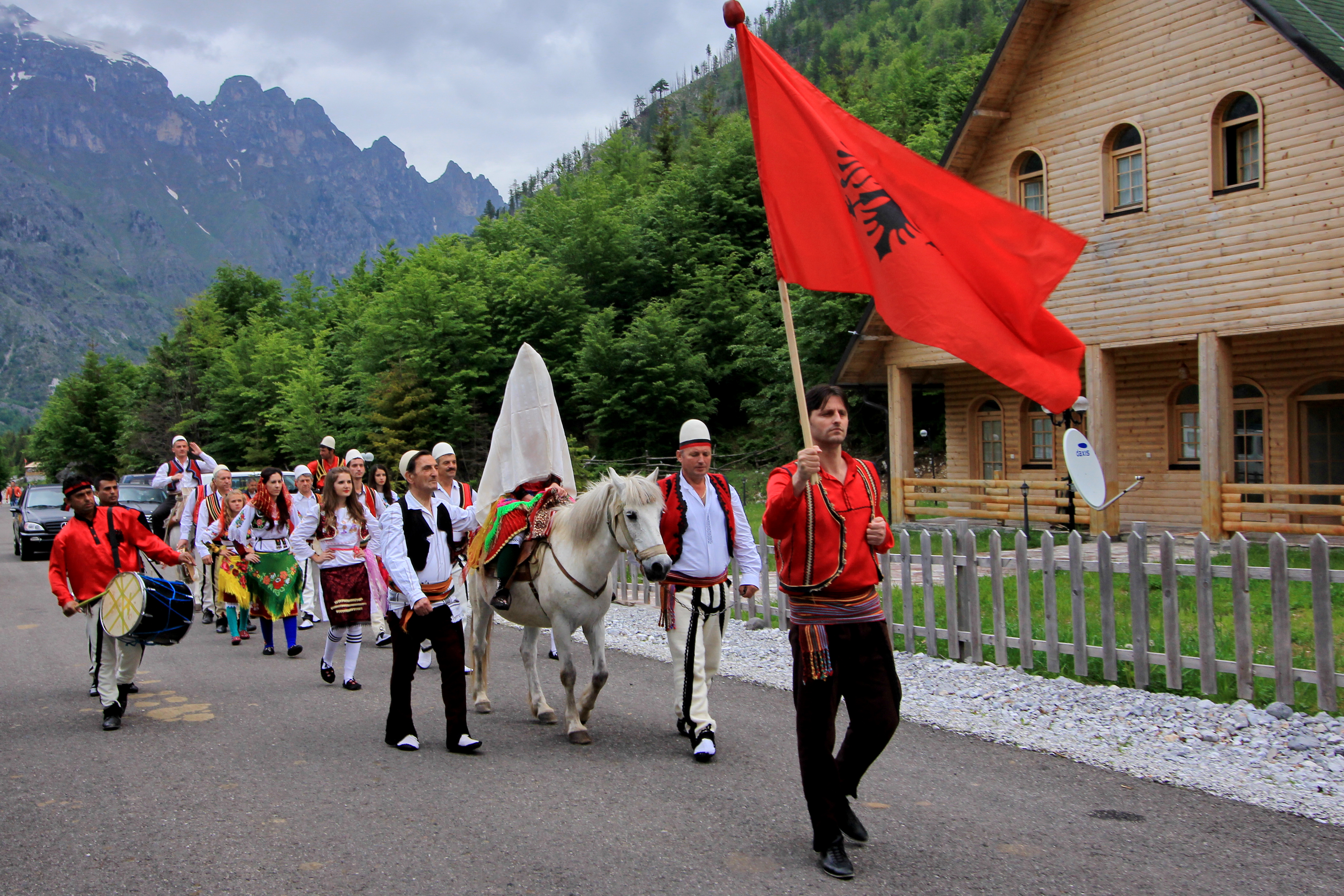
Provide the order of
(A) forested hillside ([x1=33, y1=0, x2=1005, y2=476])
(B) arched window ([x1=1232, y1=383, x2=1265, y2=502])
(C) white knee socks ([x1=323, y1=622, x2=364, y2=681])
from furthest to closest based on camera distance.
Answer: (A) forested hillside ([x1=33, y1=0, x2=1005, y2=476])
(B) arched window ([x1=1232, y1=383, x2=1265, y2=502])
(C) white knee socks ([x1=323, y1=622, x2=364, y2=681])

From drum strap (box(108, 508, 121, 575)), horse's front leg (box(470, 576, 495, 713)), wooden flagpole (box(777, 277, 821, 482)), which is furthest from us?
horse's front leg (box(470, 576, 495, 713))

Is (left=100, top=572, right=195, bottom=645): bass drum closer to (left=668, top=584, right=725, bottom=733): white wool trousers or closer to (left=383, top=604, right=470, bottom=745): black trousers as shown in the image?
(left=383, top=604, right=470, bottom=745): black trousers

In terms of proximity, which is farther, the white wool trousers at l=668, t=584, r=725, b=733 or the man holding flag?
the white wool trousers at l=668, t=584, r=725, b=733

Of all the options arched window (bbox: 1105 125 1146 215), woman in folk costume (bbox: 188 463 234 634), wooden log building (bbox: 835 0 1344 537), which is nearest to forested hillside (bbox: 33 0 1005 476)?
wooden log building (bbox: 835 0 1344 537)

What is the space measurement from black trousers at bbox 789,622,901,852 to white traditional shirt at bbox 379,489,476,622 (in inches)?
114

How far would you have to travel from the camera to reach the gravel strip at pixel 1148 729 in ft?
17.8

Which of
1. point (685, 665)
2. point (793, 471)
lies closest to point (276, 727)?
point (685, 665)

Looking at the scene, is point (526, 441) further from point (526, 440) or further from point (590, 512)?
point (590, 512)

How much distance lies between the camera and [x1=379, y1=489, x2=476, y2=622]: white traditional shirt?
6363mm

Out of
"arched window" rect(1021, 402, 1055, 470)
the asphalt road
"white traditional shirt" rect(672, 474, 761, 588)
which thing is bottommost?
the asphalt road

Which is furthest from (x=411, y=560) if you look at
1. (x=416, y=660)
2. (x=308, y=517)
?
(x=308, y=517)

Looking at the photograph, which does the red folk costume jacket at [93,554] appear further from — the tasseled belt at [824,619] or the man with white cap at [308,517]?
the tasseled belt at [824,619]

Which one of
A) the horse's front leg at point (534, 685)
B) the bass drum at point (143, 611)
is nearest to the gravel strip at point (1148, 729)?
the horse's front leg at point (534, 685)

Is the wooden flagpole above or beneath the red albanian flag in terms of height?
beneath
